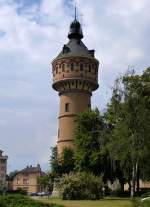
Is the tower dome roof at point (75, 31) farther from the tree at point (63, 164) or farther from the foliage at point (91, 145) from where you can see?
the foliage at point (91, 145)

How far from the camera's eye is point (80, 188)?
158ft

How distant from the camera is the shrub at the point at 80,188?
47.4 metres

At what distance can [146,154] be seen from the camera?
45719mm

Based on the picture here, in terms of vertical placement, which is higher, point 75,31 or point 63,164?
point 75,31

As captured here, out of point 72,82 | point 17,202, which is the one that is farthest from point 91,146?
point 17,202

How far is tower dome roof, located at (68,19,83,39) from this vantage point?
82938 mm

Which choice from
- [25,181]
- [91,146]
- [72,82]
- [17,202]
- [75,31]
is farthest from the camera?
[25,181]

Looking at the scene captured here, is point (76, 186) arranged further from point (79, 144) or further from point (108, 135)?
point (79, 144)

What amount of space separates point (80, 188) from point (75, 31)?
39.8 meters

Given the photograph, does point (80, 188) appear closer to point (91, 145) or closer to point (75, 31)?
point (91, 145)

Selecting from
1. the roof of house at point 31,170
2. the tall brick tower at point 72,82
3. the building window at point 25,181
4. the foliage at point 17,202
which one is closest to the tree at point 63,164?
the tall brick tower at point 72,82

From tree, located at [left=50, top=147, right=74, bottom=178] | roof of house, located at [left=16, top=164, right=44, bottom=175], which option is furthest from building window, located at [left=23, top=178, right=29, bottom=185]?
tree, located at [left=50, top=147, right=74, bottom=178]

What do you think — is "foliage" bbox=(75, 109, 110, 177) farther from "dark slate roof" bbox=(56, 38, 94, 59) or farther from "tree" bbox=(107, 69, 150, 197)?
"dark slate roof" bbox=(56, 38, 94, 59)

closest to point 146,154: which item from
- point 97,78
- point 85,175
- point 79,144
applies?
point 85,175
